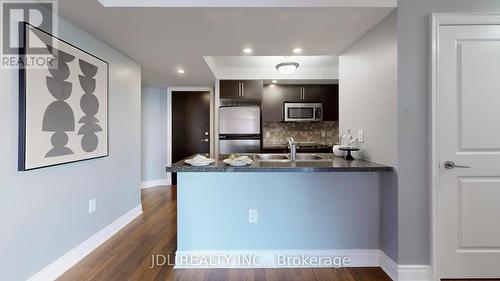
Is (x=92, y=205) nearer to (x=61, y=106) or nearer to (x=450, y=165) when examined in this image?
(x=61, y=106)

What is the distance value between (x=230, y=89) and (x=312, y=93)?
1.58m

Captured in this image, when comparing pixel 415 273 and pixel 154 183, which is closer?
pixel 415 273

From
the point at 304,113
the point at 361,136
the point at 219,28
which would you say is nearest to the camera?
the point at 219,28

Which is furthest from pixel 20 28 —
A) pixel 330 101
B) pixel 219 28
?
pixel 330 101

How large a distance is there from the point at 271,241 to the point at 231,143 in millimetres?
2615

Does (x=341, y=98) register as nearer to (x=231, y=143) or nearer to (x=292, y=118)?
(x=292, y=118)

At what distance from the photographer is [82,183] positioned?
7.84 feet

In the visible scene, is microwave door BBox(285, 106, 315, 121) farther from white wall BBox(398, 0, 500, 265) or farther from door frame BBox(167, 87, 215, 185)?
white wall BBox(398, 0, 500, 265)

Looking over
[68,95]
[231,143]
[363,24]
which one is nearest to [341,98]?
[363,24]

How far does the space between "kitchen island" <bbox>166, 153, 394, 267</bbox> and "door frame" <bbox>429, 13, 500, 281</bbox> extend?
0.40 metres

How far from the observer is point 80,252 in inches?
92.2

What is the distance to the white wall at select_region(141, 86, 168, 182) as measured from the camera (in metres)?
5.33

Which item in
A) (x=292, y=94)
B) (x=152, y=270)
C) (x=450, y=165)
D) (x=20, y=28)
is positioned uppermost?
(x=292, y=94)

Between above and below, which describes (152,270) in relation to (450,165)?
below
